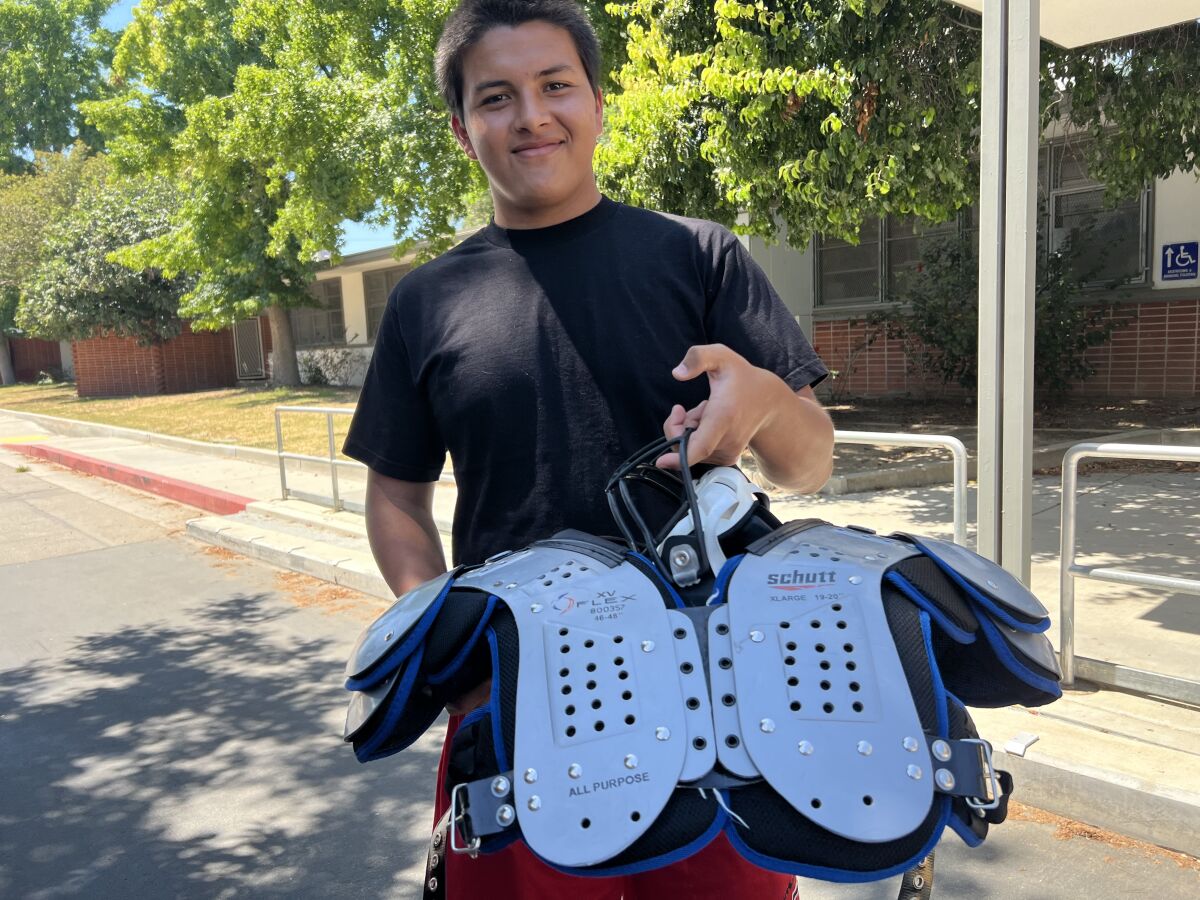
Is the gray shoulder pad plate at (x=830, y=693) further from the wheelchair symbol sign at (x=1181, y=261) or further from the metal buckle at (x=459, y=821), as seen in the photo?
the wheelchair symbol sign at (x=1181, y=261)

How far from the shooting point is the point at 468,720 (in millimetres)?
1080

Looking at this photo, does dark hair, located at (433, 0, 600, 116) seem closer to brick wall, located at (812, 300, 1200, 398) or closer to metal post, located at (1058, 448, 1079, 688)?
metal post, located at (1058, 448, 1079, 688)

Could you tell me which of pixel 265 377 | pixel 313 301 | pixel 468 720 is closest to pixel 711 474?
pixel 468 720

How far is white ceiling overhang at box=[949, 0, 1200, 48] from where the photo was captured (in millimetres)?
4613

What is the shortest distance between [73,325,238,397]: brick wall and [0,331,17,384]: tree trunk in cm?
1321

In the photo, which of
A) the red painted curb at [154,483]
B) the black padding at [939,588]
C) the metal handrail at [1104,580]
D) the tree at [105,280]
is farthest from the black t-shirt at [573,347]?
the tree at [105,280]

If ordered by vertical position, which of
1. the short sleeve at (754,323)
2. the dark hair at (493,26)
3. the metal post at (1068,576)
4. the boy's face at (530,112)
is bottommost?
the metal post at (1068,576)

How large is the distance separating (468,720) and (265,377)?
28.7 m

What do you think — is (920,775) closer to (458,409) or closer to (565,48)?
(458,409)

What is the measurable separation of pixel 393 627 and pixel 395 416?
1.84 ft

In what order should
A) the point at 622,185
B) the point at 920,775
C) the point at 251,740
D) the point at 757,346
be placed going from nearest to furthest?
the point at 920,775 < the point at 757,346 < the point at 251,740 < the point at 622,185

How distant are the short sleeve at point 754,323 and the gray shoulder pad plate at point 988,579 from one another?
0.41 m

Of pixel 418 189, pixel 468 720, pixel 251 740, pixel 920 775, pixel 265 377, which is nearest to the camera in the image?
pixel 920 775

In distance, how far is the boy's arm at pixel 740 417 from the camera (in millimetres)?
1134
